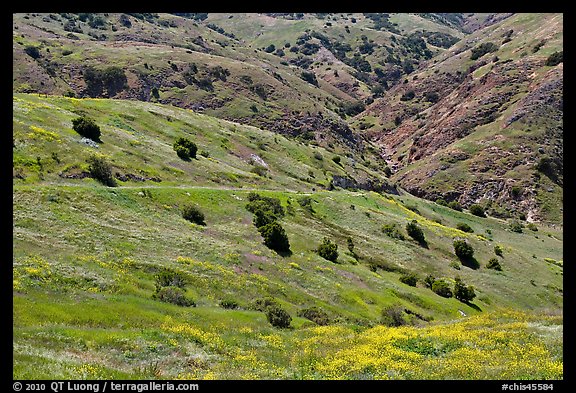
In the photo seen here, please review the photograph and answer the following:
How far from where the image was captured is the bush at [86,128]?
180ft

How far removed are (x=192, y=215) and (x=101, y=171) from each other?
11.7 m

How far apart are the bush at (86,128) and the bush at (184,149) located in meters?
12.6

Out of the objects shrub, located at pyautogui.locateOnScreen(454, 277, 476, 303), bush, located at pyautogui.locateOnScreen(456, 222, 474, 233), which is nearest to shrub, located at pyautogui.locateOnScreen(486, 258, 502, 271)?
shrub, located at pyautogui.locateOnScreen(454, 277, 476, 303)

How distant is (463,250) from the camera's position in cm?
6178

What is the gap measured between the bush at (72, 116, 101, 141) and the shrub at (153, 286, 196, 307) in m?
35.3

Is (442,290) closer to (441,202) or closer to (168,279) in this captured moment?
(168,279)

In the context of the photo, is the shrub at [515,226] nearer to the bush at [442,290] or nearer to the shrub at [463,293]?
the shrub at [463,293]

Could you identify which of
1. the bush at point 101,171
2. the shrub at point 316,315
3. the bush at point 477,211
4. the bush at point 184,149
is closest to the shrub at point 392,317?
the shrub at point 316,315

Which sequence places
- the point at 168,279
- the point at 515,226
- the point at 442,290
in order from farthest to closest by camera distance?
the point at 515,226, the point at 442,290, the point at 168,279

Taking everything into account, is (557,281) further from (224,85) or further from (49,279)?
(224,85)

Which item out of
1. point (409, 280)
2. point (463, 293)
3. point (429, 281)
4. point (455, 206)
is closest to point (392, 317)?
point (409, 280)

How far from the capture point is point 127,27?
18300cm

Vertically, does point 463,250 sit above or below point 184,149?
below
